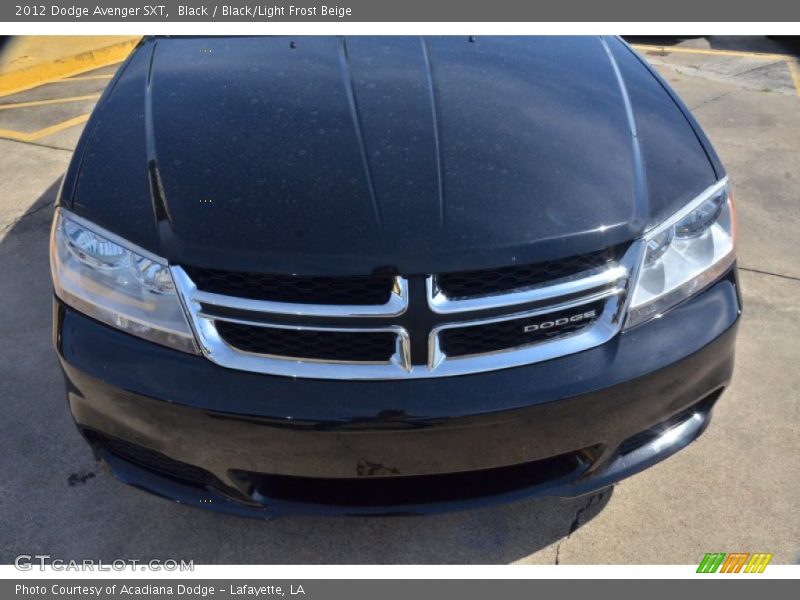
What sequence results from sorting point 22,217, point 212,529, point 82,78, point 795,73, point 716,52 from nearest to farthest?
point 212,529
point 22,217
point 82,78
point 795,73
point 716,52

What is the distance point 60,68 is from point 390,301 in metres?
6.14

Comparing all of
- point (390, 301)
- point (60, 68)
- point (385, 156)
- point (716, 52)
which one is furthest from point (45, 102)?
point (716, 52)

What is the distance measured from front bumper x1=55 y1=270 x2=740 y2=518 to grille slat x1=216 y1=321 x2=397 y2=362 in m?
0.06

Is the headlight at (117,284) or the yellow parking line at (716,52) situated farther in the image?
the yellow parking line at (716,52)

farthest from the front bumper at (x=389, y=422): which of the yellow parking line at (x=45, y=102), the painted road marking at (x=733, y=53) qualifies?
the painted road marking at (x=733, y=53)

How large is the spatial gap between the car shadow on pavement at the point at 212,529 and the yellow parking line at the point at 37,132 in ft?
10.9

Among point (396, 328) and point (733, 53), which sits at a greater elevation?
point (396, 328)

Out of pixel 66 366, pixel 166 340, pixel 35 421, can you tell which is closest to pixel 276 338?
pixel 166 340

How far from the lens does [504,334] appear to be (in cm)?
185

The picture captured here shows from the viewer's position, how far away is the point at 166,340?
1.86 metres

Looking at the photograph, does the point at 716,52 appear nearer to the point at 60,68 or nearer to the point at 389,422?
the point at 60,68

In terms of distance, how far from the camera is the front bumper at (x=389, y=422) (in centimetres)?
178

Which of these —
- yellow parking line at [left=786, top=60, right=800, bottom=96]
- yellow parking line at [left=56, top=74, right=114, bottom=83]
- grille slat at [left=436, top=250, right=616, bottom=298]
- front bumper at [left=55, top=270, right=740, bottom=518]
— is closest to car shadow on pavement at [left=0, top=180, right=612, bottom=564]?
front bumper at [left=55, top=270, right=740, bottom=518]
